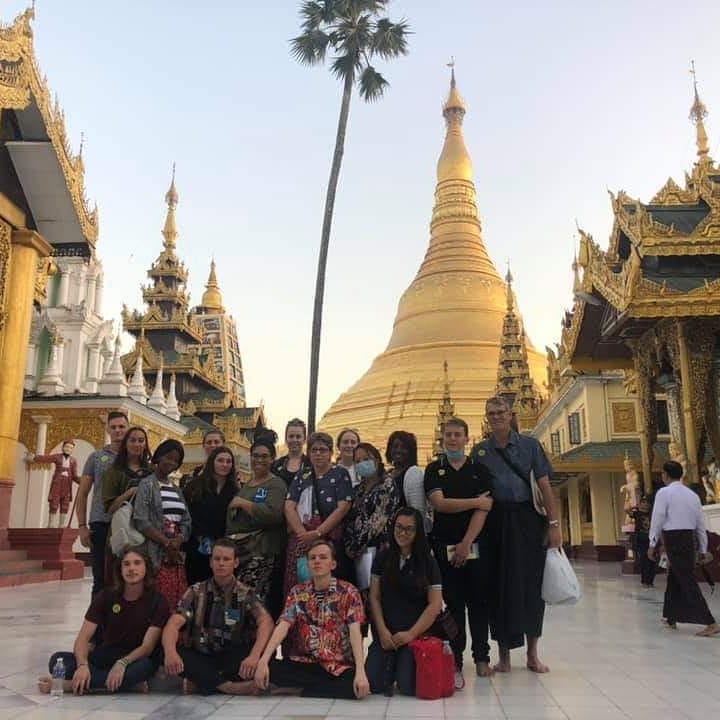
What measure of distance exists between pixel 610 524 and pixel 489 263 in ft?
90.1

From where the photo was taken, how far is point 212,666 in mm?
4699

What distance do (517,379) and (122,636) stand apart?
2939 cm

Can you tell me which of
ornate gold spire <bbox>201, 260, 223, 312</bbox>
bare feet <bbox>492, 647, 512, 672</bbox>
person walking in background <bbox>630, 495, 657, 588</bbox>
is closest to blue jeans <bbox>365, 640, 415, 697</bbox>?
bare feet <bbox>492, 647, 512, 672</bbox>

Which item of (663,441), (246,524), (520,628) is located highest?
(663,441)

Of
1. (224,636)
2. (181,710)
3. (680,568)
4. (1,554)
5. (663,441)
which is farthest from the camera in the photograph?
(663,441)

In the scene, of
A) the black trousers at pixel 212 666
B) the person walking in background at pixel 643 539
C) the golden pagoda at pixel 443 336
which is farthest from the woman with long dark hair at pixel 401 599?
the golden pagoda at pixel 443 336

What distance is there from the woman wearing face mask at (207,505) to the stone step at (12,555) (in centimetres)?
872

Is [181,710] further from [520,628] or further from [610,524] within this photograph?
[610,524]

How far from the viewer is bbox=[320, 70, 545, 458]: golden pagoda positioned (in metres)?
40.5

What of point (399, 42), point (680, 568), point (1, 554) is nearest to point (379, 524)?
point (680, 568)

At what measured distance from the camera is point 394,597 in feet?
16.0

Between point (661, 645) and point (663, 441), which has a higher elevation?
point (663, 441)

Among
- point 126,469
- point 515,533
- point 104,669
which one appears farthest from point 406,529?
point 126,469

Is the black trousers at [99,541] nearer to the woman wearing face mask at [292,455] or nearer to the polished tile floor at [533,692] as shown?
the polished tile floor at [533,692]
